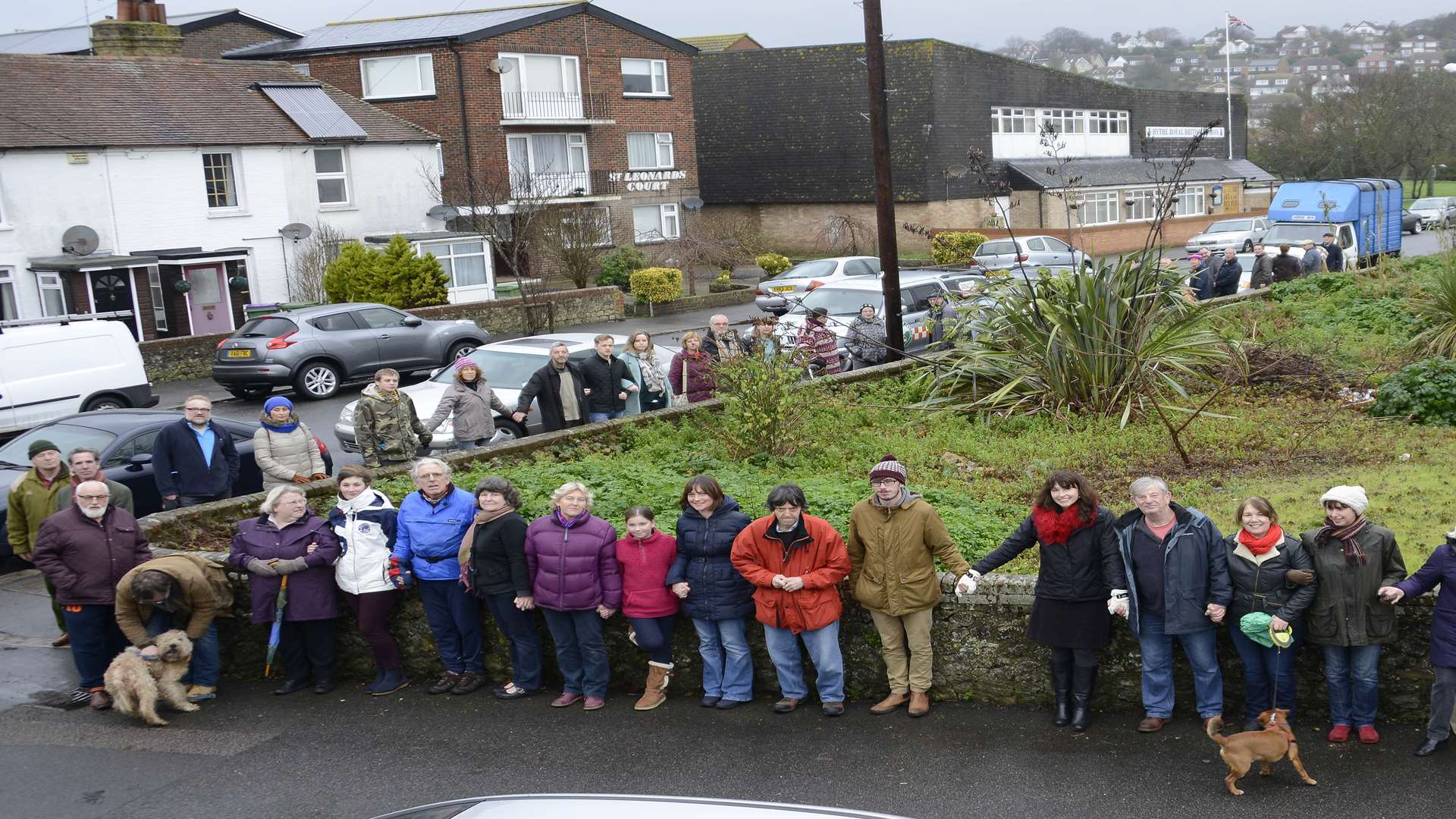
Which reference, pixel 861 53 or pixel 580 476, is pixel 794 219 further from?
pixel 580 476

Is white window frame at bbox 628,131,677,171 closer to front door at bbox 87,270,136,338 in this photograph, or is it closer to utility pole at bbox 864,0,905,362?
front door at bbox 87,270,136,338

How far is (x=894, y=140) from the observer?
49406mm

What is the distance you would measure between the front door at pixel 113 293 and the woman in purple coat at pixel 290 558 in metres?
22.1

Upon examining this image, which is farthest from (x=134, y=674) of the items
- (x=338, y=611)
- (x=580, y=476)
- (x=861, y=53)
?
(x=861, y=53)

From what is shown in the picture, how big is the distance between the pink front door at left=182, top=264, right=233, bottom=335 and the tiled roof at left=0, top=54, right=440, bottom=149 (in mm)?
3058

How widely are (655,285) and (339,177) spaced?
8.99m

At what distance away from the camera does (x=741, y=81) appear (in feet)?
171

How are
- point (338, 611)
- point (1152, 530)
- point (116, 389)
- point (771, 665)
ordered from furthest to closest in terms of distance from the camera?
point (116, 389)
point (338, 611)
point (771, 665)
point (1152, 530)

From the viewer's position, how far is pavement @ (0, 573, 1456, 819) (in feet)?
21.0

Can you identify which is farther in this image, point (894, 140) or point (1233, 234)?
point (894, 140)

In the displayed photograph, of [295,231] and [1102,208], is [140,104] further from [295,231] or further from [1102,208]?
[1102,208]

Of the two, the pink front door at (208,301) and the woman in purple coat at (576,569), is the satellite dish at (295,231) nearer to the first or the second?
the pink front door at (208,301)

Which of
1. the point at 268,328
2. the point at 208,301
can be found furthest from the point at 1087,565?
the point at 208,301

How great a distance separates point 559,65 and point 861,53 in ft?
43.0
